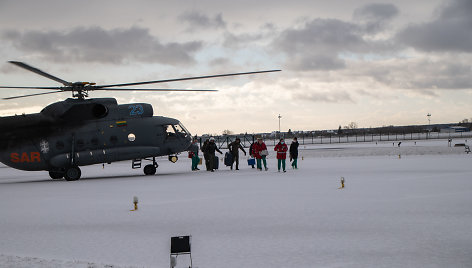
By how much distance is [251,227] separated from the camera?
9.18m

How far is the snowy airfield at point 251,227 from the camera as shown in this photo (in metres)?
6.84

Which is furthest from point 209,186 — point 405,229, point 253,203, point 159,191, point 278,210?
point 405,229

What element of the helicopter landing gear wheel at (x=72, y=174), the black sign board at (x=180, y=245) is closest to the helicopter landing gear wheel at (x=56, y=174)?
the helicopter landing gear wheel at (x=72, y=174)

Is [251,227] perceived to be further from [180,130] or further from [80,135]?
[180,130]

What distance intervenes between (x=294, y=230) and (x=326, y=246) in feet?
4.55

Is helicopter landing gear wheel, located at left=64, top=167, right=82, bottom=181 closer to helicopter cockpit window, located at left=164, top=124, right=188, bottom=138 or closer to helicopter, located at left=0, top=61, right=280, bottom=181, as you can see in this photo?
helicopter, located at left=0, top=61, right=280, bottom=181

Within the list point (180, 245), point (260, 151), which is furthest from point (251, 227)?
point (260, 151)

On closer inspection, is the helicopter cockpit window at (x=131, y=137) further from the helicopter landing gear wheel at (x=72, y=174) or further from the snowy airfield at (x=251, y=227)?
the snowy airfield at (x=251, y=227)

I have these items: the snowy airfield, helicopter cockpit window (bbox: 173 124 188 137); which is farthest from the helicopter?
the snowy airfield

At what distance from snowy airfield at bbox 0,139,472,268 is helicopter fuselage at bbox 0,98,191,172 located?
6629 mm

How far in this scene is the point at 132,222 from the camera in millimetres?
10094

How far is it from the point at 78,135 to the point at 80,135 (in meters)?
0.09

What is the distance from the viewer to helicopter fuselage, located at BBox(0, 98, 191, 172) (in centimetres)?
2195

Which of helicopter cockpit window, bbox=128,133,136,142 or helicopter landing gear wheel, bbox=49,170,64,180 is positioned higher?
helicopter cockpit window, bbox=128,133,136,142
